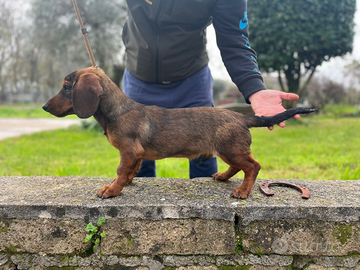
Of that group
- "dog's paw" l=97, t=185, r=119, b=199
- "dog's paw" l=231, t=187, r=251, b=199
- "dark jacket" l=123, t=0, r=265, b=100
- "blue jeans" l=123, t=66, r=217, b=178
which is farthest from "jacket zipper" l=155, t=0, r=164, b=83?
"dog's paw" l=231, t=187, r=251, b=199

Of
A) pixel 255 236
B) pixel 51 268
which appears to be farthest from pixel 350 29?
pixel 51 268

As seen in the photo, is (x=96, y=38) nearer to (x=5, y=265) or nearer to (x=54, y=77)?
(x=5, y=265)

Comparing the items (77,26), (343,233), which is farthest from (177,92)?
(77,26)

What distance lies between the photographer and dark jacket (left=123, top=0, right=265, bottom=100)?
230 centimetres

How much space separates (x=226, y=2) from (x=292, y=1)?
912 centimetres

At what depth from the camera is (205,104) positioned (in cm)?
268

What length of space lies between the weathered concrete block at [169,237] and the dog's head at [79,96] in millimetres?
835

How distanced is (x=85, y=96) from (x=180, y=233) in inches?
46.8

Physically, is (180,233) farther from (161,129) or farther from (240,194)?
(161,129)

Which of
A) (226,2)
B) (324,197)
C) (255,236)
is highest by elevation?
(226,2)

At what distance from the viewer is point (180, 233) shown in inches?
79.6

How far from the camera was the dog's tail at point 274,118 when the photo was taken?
79.4 inches

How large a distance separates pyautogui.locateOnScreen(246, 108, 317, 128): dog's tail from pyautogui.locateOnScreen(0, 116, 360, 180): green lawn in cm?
193

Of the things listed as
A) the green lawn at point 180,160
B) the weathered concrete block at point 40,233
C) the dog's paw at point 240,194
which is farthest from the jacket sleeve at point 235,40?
the green lawn at point 180,160
